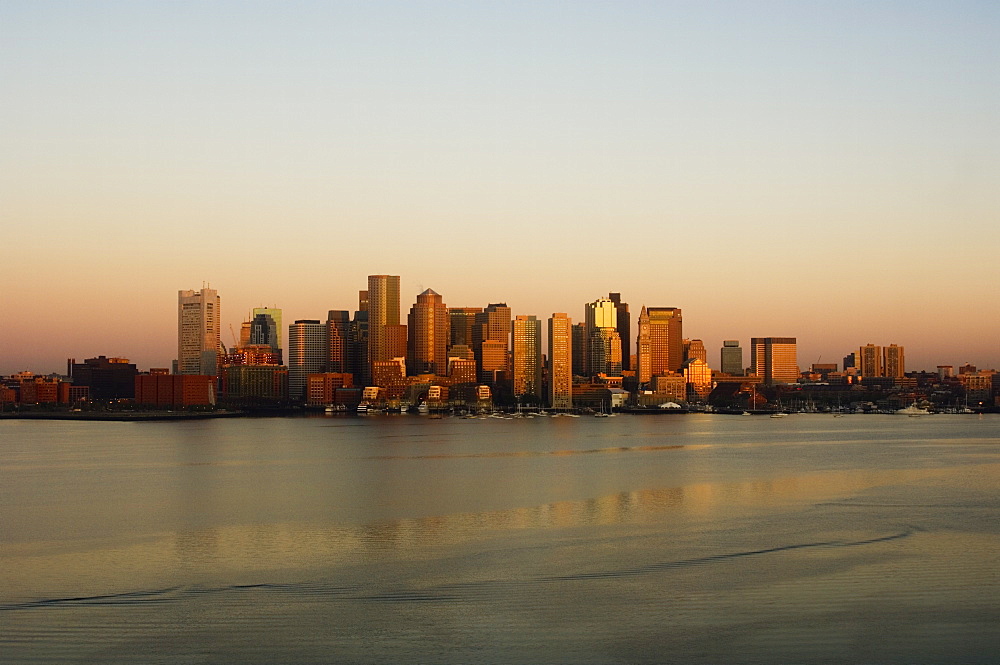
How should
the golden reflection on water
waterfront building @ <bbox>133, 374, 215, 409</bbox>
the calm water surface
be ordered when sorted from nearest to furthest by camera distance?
the calm water surface
the golden reflection on water
waterfront building @ <bbox>133, 374, 215, 409</bbox>

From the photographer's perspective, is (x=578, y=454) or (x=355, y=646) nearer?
(x=355, y=646)

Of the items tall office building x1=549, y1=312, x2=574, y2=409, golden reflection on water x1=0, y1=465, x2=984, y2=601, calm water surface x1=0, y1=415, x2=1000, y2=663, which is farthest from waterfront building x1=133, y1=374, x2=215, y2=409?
golden reflection on water x1=0, y1=465, x2=984, y2=601

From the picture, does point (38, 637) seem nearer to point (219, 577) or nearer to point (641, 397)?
point (219, 577)

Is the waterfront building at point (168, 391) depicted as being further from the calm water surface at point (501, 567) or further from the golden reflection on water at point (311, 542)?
the golden reflection on water at point (311, 542)

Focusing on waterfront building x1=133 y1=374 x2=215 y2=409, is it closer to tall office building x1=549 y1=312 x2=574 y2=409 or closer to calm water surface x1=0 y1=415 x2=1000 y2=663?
tall office building x1=549 y1=312 x2=574 y2=409

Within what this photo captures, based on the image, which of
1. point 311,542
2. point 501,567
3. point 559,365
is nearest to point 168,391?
point 559,365

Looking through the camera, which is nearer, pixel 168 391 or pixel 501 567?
pixel 501 567

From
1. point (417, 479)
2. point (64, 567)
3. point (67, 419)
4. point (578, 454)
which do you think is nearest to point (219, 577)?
point (64, 567)

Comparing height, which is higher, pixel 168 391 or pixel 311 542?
pixel 168 391

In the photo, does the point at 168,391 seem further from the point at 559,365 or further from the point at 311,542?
the point at 311,542
